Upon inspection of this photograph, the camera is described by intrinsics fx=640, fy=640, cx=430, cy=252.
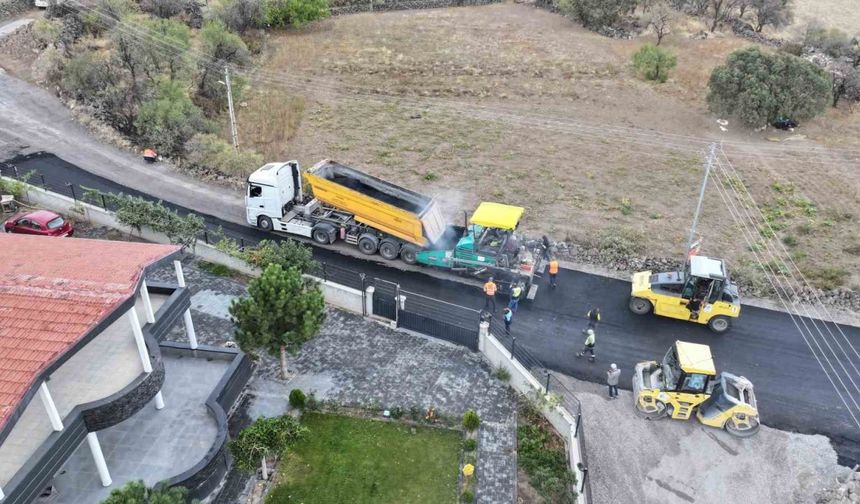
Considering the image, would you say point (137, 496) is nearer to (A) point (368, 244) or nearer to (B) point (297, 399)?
(B) point (297, 399)

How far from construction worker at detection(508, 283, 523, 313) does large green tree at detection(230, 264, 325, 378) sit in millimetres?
7718

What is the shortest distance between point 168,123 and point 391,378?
2400 cm

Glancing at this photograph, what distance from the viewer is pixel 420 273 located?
26609 millimetres

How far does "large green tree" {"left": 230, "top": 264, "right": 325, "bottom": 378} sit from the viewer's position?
18.4 meters

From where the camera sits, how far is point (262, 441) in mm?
16062

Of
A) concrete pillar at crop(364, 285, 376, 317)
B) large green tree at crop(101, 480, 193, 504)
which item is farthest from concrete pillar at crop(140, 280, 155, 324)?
concrete pillar at crop(364, 285, 376, 317)

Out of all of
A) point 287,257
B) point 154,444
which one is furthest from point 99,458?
point 287,257

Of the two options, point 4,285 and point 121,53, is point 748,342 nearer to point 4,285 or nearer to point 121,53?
point 4,285

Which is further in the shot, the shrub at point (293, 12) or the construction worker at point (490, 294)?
the shrub at point (293, 12)

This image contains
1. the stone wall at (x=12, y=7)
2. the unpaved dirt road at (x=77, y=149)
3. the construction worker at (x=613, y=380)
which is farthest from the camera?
the stone wall at (x=12, y=7)

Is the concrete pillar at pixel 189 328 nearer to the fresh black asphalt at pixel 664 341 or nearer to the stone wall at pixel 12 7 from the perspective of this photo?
the fresh black asphalt at pixel 664 341

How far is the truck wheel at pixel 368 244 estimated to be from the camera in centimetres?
2698

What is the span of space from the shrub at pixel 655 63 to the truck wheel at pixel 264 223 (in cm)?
3305

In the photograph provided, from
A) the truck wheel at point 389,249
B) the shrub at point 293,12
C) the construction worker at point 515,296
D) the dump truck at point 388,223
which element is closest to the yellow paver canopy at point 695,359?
the construction worker at point 515,296
